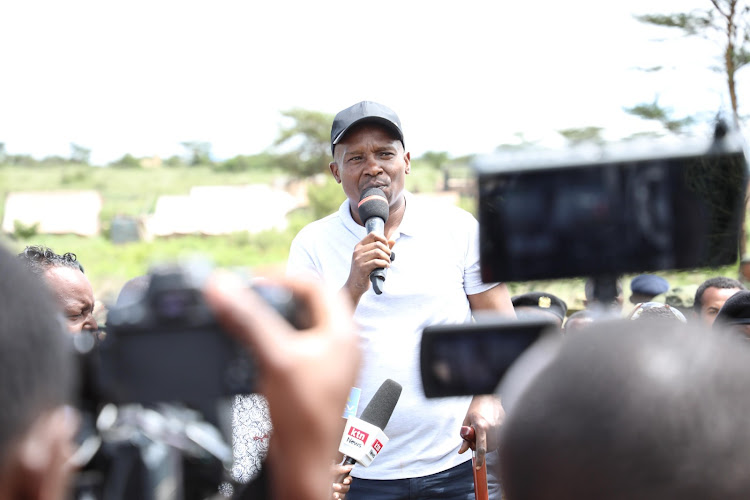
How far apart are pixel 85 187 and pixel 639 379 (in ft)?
170

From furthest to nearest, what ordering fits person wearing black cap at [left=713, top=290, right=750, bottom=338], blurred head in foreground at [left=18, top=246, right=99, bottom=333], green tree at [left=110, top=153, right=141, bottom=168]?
green tree at [left=110, top=153, right=141, bottom=168]
blurred head in foreground at [left=18, top=246, right=99, bottom=333]
person wearing black cap at [left=713, top=290, right=750, bottom=338]

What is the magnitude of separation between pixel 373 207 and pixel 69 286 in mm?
1260

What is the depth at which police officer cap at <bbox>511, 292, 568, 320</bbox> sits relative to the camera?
537 centimetres

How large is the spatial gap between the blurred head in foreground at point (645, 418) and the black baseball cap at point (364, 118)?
2.57 metres

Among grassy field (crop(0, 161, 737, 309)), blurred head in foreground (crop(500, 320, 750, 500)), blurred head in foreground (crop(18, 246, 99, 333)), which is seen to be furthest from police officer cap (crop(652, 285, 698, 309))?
grassy field (crop(0, 161, 737, 309))

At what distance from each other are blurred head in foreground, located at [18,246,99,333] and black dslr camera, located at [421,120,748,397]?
7.60ft

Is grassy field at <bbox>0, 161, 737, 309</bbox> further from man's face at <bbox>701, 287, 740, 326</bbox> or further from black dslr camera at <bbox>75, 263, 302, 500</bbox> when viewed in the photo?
black dslr camera at <bbox>75, 263, 302, 500</bbox>

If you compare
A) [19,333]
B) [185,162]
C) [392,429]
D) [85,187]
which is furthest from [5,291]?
[185,162]

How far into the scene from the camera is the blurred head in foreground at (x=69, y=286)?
3247mm

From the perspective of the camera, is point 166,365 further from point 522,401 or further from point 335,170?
point 335,170

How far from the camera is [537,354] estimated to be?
3.26ft

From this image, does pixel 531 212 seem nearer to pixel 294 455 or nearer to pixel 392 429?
pixel 294 455

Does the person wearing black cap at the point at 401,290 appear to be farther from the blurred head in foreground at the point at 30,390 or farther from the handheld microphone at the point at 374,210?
the blurred head in foreground at the point at 30,390

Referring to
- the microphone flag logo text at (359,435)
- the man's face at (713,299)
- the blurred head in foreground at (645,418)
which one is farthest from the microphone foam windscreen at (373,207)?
the man's face at (713,299)
